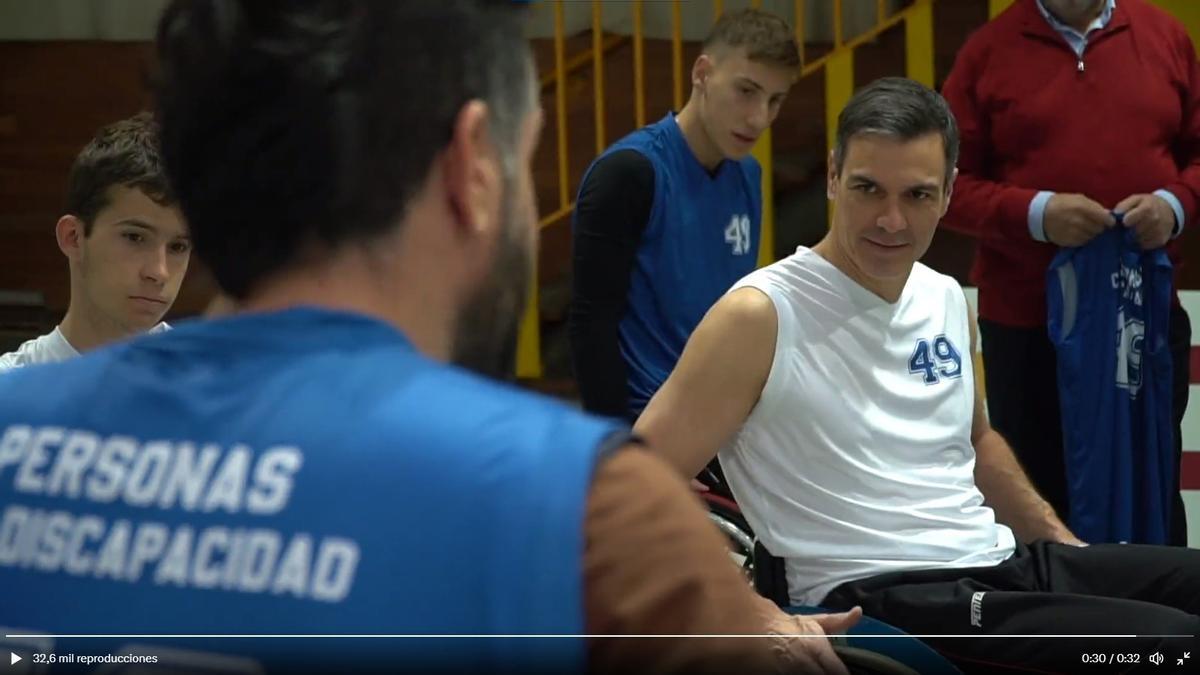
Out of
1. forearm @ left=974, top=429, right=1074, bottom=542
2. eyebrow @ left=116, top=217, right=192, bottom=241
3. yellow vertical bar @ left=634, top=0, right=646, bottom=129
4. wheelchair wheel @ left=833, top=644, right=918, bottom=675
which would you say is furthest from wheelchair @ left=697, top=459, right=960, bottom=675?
yellow vertical bar @ left=634, top=0, right=646, bottom=129

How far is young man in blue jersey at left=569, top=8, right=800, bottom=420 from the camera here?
314 cm

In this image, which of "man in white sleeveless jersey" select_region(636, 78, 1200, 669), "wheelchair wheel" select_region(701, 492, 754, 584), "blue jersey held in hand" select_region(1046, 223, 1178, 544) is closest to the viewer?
"man in white sleeveless jersey" select_region(636, 78, 1200, 669)

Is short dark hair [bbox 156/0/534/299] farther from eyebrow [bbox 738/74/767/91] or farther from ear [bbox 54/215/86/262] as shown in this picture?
eyebrow [bbox 738/74/767/91]

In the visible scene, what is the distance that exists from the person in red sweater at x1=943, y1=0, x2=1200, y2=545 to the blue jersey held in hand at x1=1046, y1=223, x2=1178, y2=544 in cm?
11

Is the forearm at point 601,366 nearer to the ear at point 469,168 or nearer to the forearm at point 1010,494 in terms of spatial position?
the forearm at point 1010,494

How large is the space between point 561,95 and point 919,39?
3.97 feet

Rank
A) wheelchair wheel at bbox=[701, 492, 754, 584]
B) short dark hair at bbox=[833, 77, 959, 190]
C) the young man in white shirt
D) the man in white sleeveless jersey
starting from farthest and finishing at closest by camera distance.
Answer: wheelchair wheel at bbox=[701, 492, 754, 584], short dark hair at bbox=[833, 77, 959, 190], the young man in white shirt, the man in white sleeveless jersey

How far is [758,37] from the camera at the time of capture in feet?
11.2

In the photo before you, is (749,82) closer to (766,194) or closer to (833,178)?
(833,178)

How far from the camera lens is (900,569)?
2207mm

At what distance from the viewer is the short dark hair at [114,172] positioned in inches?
91.1

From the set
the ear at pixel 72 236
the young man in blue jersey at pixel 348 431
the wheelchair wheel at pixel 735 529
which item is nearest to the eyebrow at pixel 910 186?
the wheelchair wheel at pixel 735 529

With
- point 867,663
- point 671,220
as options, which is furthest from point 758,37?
point 867,663

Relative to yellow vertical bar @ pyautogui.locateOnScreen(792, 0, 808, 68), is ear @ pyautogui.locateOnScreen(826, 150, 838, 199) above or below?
below
